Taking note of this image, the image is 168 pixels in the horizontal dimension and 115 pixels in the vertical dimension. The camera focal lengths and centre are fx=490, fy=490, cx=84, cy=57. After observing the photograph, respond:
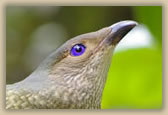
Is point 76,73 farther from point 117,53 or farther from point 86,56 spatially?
point 117,53

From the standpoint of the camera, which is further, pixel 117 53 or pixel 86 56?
pixel 117 53

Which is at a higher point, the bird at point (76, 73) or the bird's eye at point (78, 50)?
the bird's eye at point (78, 50)

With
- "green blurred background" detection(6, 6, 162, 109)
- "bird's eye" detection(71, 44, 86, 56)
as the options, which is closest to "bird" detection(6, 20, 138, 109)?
"bird's eye" detection(71, 44, 86, 56)

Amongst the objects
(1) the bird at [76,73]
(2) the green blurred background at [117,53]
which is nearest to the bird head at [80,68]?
(1) the bird at [76,73]

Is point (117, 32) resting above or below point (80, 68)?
above

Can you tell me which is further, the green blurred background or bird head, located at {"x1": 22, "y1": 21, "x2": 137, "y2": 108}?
the green blurred background

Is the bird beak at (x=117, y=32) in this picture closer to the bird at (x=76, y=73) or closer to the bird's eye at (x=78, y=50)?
the bird at (x=76, y=73)

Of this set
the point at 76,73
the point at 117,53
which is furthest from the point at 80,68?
the point at 117,53

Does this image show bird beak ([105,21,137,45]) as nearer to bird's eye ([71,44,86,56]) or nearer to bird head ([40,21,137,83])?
bird head ([40,21,137,83])
